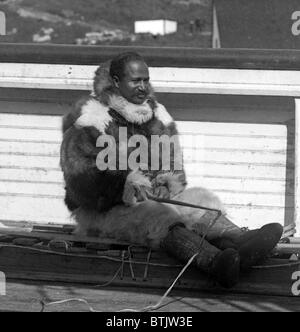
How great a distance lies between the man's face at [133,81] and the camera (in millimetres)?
5094

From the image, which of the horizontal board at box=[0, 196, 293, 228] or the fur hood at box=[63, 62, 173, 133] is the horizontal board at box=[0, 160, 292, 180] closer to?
the horizontal board at box=[0, 196, 293, 228]

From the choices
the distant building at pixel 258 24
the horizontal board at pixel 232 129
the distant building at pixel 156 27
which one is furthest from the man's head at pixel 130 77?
the distant building at pixel 156 27

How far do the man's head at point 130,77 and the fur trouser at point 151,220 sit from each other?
0.70 m

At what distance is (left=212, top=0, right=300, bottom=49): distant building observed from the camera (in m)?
11.0

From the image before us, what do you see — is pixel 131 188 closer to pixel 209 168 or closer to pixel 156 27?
pixel 209 168

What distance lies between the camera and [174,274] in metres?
4.80

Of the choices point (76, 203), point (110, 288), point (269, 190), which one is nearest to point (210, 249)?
point (110, 288)

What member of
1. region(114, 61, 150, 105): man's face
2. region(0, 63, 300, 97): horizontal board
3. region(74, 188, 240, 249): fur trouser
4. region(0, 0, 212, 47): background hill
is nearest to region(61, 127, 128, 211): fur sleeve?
region(74, 188, 240, 249): fur trouser

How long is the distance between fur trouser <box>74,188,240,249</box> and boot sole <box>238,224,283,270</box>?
0.33m

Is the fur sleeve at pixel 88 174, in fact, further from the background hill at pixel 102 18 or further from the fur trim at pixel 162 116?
the background hill at pixel 102 18
